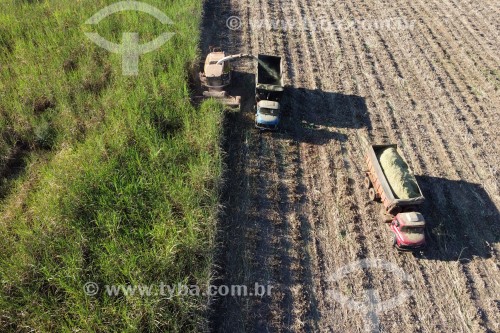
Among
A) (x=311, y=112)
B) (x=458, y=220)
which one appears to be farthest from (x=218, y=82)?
(x=458, y=220)

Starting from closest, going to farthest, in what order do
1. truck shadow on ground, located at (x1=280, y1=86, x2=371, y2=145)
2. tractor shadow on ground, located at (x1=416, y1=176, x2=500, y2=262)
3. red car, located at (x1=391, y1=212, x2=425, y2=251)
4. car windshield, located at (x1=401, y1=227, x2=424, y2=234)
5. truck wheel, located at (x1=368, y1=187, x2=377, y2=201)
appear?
red car, located at (x1=391, y1=212, x2=425, y2=251) → car windshield, located at (x1=401, y1=227, x2=424, y2=234) → tractor shadow on ground, located at (x1=416, y1=176, x2=500, y2=262) → truck wheel, located at (x1=368, y1=187, x2=377, y2=201) → truck shadow on ground, located at (x1=280, y1=86, x2=371, y2=145)

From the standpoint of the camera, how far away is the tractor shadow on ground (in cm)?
930

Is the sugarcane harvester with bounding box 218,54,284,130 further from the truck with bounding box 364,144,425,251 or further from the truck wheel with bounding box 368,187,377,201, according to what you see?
the truck wheel with bounding box 368,187,377,201

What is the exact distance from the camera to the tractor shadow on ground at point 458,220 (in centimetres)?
930

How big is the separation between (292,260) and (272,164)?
10.8 feet

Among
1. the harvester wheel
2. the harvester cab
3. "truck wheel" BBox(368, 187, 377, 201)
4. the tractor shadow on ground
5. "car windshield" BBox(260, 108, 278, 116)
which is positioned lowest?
the tractor shadow on ground

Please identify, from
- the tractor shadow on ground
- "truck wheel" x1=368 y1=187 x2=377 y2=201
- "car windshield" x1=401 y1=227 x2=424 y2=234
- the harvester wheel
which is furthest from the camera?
"truck wheel" x1=368 y1=187 x2=377 y2=201

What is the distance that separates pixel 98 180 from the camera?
8.79 m

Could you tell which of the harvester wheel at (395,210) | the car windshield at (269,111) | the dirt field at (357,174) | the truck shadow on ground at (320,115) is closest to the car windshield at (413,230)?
the harvester wheel at (395,210)

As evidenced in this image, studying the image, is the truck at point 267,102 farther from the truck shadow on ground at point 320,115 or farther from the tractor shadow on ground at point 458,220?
the tractor shadow on ground at point 458,220

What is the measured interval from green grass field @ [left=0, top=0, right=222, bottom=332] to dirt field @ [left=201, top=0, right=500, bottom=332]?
124 cm

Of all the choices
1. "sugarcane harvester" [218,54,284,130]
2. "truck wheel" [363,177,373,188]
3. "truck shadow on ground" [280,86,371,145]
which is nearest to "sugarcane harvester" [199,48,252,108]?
"sugarcane harvester" [218,54,284,130]

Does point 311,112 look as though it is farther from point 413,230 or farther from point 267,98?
point 413,230

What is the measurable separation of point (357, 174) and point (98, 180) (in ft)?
24.8
